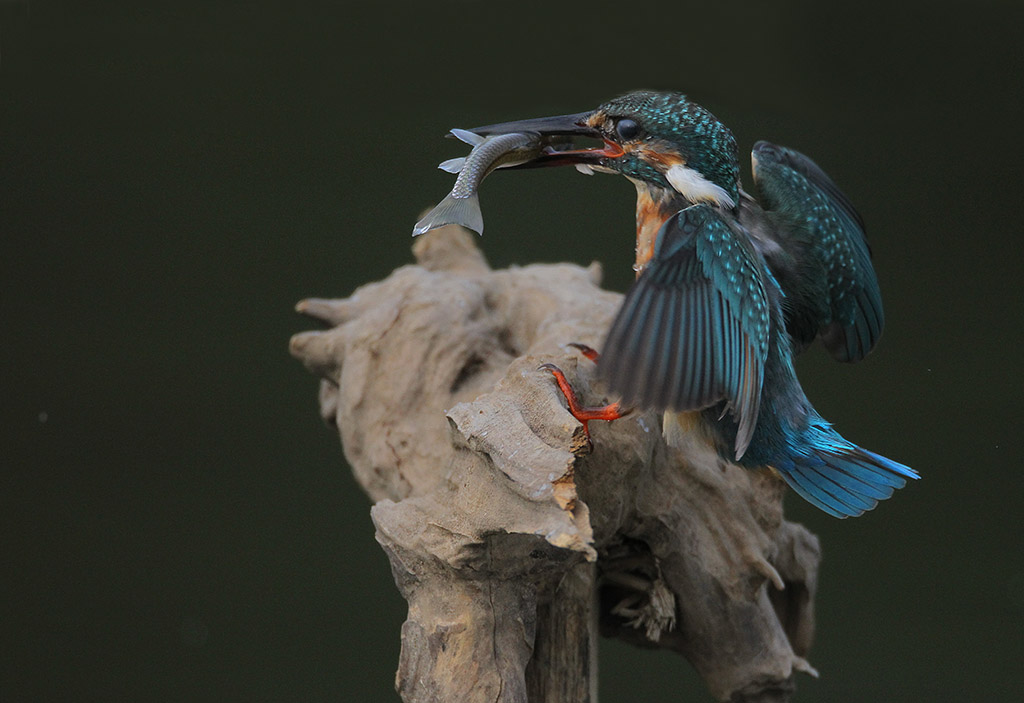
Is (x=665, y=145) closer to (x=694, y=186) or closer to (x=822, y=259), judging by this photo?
(x=694, y=186)

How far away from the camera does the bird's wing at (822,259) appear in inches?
68.4

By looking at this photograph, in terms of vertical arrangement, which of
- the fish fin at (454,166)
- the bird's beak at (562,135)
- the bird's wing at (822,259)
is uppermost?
the bird's beak at (562,135)

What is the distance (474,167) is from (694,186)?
1.00 feet

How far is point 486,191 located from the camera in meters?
2.74

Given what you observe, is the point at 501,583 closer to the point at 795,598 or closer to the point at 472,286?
the point at 472,286

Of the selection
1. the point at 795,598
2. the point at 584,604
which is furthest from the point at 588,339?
the point at 795,598

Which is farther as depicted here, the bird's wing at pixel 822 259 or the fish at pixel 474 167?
the bird's wing at pixel 822 259

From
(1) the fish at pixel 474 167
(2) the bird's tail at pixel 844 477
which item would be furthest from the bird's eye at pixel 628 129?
(2) the bird's tail at pixel 844 477

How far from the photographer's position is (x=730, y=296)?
1422mm

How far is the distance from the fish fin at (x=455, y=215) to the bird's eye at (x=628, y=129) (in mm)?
236

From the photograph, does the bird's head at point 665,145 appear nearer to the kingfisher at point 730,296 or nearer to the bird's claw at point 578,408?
the kingfisher at point 730,296

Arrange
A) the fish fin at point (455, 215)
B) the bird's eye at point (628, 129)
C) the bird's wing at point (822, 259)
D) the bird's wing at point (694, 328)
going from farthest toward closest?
1. the bird's wing at point (822, 259)
2. the bird's eye at point (628, 129)
3. the fish fin at point (455, 215)
4. the bird's wing at point (694, 328)

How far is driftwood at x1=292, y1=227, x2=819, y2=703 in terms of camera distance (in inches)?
55.4

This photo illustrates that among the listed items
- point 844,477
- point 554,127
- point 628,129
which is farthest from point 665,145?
point 844,477
